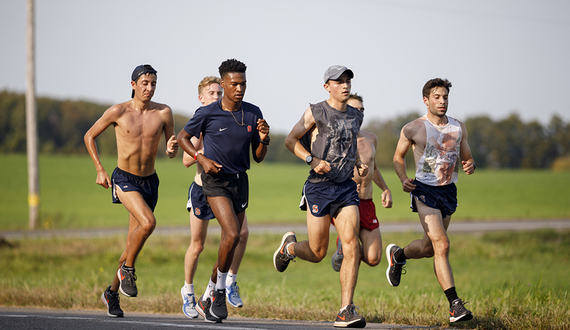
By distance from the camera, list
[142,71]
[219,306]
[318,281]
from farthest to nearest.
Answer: [318,281] → [142,71] → [219,306]

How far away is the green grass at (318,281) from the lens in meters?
7.78

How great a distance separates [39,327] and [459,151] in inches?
205

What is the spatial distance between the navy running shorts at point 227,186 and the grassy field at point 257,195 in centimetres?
1943

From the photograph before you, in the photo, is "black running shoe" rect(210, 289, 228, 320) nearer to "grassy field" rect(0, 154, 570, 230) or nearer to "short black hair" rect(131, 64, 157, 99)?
"short black hair" rect(131, 64, 157, 99)

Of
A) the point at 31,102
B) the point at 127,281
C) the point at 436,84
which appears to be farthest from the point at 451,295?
the point at 31,102

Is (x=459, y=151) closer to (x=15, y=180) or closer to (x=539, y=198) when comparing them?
(x=539, y=198)

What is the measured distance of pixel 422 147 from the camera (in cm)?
710

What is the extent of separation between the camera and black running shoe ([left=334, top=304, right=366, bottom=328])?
6.25 metres

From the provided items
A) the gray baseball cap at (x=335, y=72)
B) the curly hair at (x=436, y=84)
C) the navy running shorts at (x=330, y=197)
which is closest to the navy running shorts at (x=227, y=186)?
the navy running shorts at (x=330, y=197)

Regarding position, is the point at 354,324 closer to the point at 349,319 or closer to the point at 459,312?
the point at 349,319

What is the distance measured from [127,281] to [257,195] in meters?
48.4

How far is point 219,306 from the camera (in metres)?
6.76

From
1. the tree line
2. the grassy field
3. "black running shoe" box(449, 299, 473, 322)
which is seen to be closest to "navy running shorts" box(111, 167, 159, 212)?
"black running shoe" box(449, 299, 473, 322)

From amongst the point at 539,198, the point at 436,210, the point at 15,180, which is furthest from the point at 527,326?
the point at 15,180
